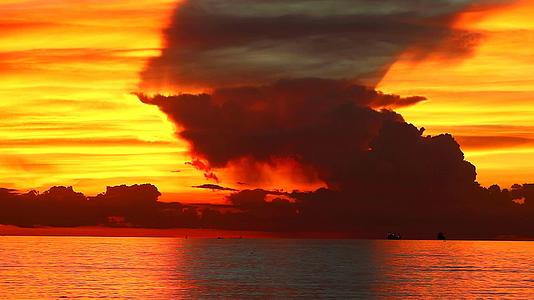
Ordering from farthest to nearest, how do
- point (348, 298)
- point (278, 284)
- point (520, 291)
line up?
point (278, 284), point (520, 291), point (348, 298)

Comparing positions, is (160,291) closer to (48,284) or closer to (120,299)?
(120,299)

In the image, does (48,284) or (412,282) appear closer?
(48,284)

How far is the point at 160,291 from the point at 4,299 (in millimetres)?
29808

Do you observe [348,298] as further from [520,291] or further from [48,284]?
[48,284]

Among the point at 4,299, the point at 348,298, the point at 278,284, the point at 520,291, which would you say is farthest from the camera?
the point at 278,284

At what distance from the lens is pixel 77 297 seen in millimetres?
152000

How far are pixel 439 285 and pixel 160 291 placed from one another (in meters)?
62.3

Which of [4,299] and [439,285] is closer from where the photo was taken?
[4,299]

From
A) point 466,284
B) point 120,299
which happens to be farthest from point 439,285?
point 120,299

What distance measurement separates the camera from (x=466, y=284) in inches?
7731

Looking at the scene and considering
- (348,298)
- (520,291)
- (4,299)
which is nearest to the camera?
(4,299)

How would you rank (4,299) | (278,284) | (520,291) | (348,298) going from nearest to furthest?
(4,299) < (348,298) < (520,291) < (278,284)

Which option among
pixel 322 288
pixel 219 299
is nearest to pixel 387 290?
pixel 322 288

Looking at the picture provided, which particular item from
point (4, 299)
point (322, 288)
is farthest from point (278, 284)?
point (4, 299)
